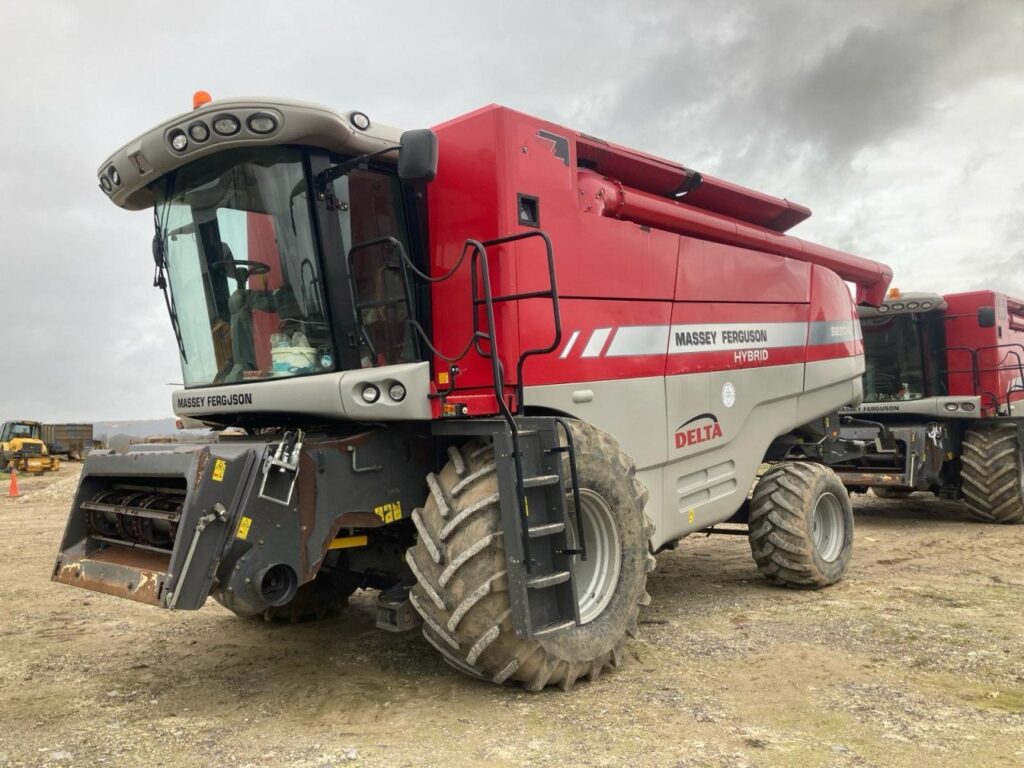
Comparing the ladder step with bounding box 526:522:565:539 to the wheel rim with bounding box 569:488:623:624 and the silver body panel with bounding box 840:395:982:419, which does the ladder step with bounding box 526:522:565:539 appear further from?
the silver body panel with bounding box 840:395:982:419

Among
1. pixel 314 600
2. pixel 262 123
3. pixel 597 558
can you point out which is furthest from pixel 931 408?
pixel 262 123

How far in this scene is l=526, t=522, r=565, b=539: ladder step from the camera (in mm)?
4016

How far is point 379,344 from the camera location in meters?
4.51

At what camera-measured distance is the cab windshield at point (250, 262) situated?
4.30 meters

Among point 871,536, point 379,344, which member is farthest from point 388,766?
point 871,536

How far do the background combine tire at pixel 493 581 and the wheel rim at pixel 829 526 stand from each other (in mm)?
3034

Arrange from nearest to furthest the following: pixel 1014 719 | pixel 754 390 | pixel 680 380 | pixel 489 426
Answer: pixel 1014 719 → pixel 489 426 → pixel 680 380 → pixel 754 390

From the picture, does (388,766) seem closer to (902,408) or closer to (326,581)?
(326,581)

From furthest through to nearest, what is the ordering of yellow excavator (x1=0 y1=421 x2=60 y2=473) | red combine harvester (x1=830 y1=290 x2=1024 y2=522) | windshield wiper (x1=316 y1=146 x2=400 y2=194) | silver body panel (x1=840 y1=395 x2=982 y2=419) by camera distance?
yellow excavator (x1=0 y1=421 x2=60 y2=473) → silver body panel (x1=840 y1=395 x2=982 y2=419) → red combine harvester (x1=830 y1=290 x2=1024 y2=522) → windshield wiper (x1=316 y1=146 x2=400 y2=194)

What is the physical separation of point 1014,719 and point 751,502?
3.02 meters

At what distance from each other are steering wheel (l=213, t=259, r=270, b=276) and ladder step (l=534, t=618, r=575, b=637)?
2375 millimetres

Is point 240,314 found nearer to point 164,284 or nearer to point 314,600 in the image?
point 164,284

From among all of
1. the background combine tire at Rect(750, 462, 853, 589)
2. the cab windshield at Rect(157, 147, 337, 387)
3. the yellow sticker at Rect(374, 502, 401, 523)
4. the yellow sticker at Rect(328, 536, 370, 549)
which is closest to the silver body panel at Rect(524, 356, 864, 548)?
the background combine tire at Rect(750, 462, 853, 589)

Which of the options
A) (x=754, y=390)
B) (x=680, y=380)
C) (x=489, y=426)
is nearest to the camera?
(x=489, y=426)
